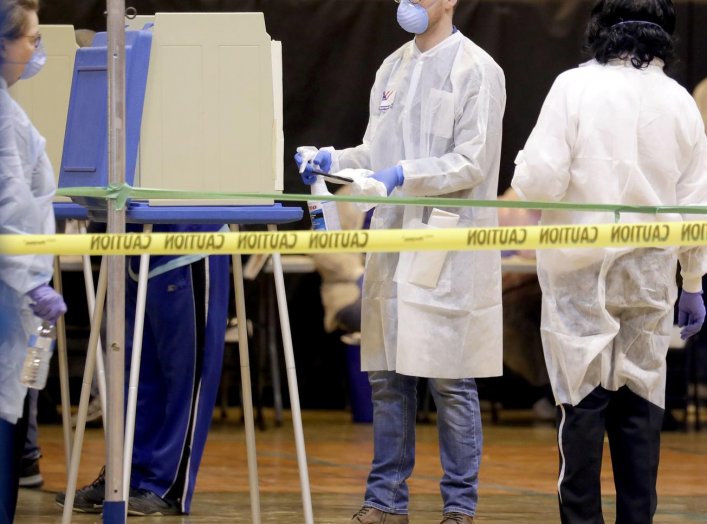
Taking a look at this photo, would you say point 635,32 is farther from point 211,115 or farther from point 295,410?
point 295,410

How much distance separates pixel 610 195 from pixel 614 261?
0.57ft

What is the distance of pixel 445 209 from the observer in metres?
4.02

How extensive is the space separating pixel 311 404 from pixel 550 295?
4.66m

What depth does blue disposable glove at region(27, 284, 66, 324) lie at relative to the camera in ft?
10.1

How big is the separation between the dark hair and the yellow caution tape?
599 mm

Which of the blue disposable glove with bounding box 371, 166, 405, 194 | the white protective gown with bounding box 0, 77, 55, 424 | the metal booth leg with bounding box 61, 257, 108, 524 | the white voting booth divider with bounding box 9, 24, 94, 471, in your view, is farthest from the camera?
the white voting booth divider with bounding box 9, 24, 94, 471

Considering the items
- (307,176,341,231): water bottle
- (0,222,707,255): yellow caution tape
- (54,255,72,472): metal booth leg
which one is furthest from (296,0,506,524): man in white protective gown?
(54,255,72,472): metal booth leg

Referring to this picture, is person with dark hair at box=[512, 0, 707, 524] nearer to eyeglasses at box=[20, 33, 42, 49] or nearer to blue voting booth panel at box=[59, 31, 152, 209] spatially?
blue voting booth panel at box=[59, 31, 152, 209]

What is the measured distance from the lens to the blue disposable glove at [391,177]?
3.87 meters

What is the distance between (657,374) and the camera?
3.51 m

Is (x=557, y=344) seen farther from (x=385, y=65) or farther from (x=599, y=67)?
(x=385, y=65)

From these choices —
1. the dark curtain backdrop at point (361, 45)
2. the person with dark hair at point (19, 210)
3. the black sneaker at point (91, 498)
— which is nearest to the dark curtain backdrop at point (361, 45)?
the dark curtain backdrop at point (361, 45)

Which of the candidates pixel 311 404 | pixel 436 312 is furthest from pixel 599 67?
pixel 311 404

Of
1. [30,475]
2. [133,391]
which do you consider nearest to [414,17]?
[133,391]
